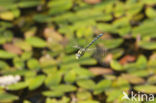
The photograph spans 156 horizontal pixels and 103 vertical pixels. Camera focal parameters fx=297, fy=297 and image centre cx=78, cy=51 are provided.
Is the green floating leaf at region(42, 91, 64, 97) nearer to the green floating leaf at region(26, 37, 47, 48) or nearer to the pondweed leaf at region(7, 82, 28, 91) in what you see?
the pondweed leaf at region(7, 82, 28, 91)

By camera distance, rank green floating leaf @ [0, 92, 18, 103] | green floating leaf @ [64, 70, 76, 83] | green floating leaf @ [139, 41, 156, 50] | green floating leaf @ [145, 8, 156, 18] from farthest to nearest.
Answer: green floating leaf @ [145, 8, 156, 18] < green floating leaf @ [139, 41, 156, 50] < green floating leaf @ [64, 70, 76, 83] < green floating leaf @ [0, 92, 18, 103]

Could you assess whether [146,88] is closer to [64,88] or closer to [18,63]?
[64,88]

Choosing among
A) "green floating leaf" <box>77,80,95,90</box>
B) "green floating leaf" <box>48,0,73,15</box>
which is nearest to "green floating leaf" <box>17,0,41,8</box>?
"green floating leaf" <box>48,0,73,15</box>

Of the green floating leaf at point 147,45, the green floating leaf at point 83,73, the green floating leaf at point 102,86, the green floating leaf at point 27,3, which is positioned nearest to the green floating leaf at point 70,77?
the green floating leaf at point 83,73

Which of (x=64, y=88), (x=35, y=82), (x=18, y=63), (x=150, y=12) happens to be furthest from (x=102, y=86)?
(x=150, y=12)

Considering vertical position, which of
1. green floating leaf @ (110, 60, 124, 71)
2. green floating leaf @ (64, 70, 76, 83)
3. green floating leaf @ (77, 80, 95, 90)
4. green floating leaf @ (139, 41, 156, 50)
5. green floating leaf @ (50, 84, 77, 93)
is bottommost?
green floating leaf @ (50, 84, 77, 93)

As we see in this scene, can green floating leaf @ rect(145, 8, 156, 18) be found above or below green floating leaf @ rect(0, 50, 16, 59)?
above
